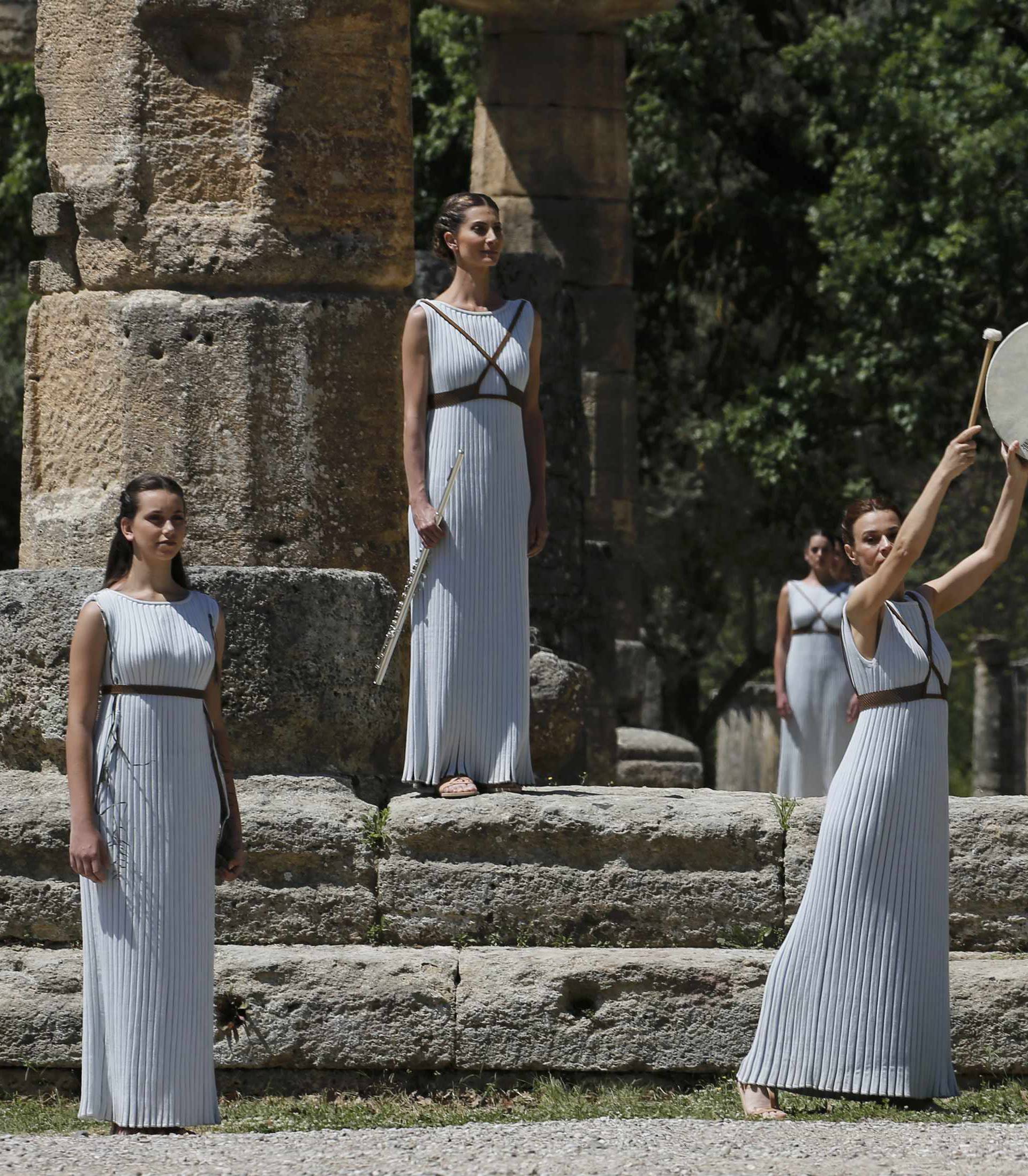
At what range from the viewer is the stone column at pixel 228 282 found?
7.43m

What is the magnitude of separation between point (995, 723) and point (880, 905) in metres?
14.2

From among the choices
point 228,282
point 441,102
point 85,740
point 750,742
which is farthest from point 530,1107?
point 750,742

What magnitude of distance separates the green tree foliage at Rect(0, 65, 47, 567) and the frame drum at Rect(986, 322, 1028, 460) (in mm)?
12203

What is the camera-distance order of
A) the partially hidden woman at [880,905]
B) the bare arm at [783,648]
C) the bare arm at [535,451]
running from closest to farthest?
the partially hidden woman at [880,905], the bare arm at [535,451], the bare arm at [783,648]

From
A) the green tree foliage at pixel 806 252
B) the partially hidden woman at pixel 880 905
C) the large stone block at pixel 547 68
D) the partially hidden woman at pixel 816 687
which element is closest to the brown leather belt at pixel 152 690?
the partially hidden woman at pixel 880 905

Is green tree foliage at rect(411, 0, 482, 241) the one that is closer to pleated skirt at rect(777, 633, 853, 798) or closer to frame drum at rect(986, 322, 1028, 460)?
pleated skirt at rect(777, 633, 853, 798)

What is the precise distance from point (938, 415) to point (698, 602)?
19.6 feet

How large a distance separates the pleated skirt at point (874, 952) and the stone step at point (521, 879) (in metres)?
0.81

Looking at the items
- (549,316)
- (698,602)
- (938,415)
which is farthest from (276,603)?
(698,602)

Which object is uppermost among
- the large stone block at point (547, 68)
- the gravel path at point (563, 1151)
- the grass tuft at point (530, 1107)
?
the large stone block at point (547, 68)

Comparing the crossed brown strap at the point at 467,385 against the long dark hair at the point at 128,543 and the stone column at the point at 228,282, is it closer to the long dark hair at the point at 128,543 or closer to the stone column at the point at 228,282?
the stone column at the point at 228,282

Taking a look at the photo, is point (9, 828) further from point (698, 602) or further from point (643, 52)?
point (698, 602)

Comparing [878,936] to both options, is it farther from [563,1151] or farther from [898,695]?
[563,1151]

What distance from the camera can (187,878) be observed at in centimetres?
564
